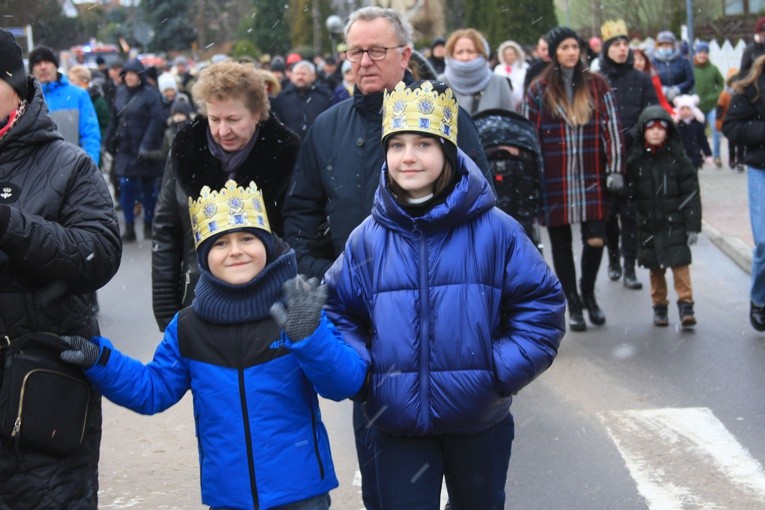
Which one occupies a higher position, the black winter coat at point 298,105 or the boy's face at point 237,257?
the boy's face at point 237,257

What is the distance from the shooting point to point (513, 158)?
331 inches

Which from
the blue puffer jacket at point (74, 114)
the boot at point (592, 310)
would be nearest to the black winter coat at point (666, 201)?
the boot at point (592, 310)

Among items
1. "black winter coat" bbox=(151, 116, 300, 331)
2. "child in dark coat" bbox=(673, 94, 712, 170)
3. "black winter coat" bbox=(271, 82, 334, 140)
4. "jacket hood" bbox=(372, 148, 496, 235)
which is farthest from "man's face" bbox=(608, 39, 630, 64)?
"jacket hood" bbox=(372, 148, 496, 235)

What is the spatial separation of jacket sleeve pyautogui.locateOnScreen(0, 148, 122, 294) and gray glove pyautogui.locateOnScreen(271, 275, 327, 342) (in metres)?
0.69

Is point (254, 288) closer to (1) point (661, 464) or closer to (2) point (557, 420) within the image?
(1) point (661, 464)

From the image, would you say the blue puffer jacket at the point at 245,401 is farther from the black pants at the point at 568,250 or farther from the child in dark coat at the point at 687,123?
the child in dark coat at the point at 687,123

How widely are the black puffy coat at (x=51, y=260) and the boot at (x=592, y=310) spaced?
6212mm

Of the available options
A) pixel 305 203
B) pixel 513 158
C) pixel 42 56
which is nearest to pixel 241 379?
pixel 305 203

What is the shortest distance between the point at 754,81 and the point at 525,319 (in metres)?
5.63

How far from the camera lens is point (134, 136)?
648 inches

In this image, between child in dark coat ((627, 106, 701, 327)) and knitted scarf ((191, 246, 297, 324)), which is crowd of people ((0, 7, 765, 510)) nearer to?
knitted scarf ((191, 246, 297, 324))

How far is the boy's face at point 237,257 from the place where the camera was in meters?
4.19

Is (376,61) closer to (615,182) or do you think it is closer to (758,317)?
(615,182)

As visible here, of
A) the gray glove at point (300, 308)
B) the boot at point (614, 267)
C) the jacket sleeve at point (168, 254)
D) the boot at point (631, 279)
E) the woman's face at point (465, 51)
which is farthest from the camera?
the boot at point (614, 267)
